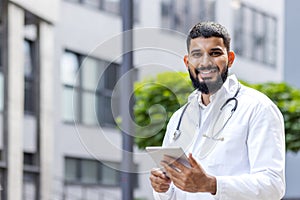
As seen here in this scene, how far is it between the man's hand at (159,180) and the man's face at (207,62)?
0.90 feet

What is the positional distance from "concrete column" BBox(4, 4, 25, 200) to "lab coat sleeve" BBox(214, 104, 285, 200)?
1324 centimetres

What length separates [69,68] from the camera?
73.0 ft

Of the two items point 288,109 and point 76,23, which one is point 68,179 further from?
point 288,109

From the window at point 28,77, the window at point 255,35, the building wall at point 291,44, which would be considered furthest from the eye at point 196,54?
the window at point 255,35

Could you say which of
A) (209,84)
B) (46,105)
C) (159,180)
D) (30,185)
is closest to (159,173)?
(159,180)

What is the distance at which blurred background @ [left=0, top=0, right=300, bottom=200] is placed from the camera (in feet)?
52.7

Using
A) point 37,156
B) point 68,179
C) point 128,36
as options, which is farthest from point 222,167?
point 68,179

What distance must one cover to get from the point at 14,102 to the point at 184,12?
935cm

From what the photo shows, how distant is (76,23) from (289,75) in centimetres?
528

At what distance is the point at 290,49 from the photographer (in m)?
22.1

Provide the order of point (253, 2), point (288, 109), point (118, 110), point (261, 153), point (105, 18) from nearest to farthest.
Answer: point (261, 153) < point (118, 110) < point (288, 109) < point (105, 18) < point (253, 2)

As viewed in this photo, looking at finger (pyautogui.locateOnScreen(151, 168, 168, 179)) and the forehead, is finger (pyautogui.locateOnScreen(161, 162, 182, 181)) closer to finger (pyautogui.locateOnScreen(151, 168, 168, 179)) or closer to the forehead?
finger (pyautogui.locateOnScreen(151, 168, 168, 179))

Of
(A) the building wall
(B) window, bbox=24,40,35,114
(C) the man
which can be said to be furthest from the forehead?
(A) the building wall

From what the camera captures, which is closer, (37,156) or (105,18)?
(37,156)
